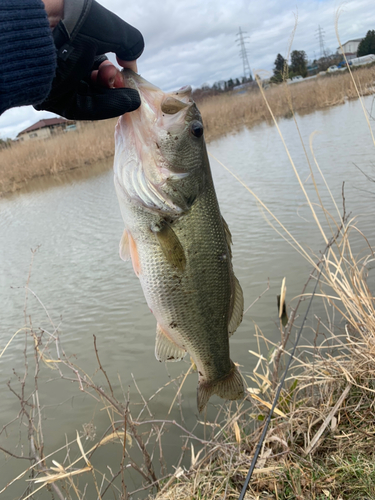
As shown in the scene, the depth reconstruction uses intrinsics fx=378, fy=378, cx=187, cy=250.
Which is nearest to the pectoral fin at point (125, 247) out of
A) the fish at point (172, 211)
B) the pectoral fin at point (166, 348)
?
the fish at point (172, 211)

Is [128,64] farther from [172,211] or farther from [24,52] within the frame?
[172,211]

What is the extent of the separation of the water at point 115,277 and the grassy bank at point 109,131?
20.0 feet

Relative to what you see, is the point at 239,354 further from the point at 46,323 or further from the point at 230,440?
the point at 46,323

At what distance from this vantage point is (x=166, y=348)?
2021mm

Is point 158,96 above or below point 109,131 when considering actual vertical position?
below

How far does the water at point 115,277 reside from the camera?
3.98m

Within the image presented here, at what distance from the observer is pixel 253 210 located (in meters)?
8.23

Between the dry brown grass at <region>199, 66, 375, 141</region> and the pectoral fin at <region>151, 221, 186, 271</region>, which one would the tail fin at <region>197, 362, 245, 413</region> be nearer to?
the pectoral fin at <region>151, 221, 186, 271</region>

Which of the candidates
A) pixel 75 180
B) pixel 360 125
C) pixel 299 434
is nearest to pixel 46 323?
pixel 299 434

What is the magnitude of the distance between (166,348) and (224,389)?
40 cm

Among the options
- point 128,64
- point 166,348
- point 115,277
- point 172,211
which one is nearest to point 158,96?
point 128,64

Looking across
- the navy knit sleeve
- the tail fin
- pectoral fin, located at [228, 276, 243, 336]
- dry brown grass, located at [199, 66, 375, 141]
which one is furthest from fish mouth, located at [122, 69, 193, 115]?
dry brown grass, located at [199, 66, 375, 141]

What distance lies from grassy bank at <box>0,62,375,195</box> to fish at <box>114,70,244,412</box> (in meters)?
15.4

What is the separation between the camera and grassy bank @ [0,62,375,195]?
61.1 ft
